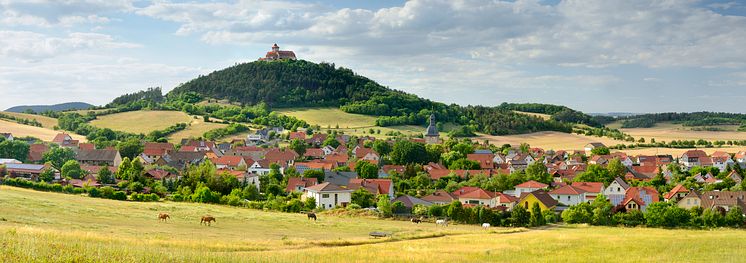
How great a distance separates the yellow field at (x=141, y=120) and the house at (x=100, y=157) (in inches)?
1700

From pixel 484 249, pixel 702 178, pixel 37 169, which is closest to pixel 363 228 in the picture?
A: pixel 484 249

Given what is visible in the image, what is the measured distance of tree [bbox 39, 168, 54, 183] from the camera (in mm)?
66281

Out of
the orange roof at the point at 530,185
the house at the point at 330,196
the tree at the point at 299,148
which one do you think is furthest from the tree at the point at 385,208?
the tree at the point at 299,148

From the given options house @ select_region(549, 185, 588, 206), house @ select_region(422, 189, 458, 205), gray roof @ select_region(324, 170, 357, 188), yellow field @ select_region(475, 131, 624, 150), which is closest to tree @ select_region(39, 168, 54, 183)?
gray roof @ select_region(324, 170, 357, 188)

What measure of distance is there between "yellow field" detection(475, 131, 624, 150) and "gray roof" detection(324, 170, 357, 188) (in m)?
68.8

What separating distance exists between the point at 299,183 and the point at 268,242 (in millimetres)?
41847

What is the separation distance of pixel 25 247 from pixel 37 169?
5946cm

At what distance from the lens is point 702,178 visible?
78500 mm

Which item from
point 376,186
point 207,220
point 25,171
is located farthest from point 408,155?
point 207,220

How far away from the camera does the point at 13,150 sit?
87.8 m

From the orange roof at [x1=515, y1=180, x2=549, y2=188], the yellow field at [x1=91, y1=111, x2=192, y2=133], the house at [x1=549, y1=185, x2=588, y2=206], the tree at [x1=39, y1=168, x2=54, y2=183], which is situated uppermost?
the yellow field at [x1=91, y1=111, x2=192, y2=133]

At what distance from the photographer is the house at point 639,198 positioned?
194 feet

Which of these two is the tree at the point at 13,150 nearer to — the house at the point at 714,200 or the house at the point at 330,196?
the house at the point at 330,196

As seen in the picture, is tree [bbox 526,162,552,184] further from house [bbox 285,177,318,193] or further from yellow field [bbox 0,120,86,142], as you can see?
yellow field [bbox 0,120,86,142]
